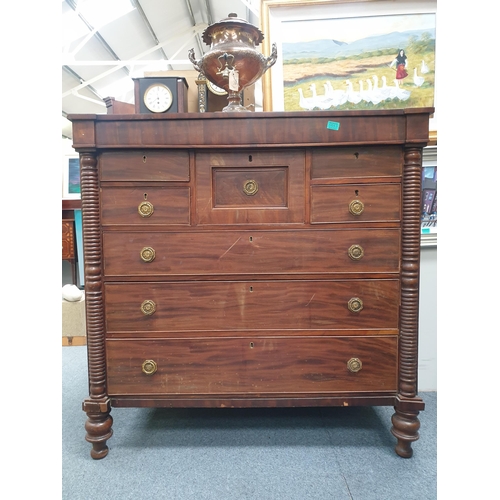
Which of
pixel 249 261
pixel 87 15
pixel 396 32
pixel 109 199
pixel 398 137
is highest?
pixel 87 15

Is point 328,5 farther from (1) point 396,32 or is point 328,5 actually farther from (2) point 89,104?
(2) point 89,104

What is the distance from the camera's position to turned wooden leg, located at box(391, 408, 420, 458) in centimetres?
111

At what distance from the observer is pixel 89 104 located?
19.1 feet

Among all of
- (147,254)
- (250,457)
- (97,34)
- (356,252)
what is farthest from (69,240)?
(97,34)

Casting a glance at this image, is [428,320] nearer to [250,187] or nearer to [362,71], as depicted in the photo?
[250,187]

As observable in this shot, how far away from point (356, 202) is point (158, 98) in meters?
0.95

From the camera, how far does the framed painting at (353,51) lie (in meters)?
1.51

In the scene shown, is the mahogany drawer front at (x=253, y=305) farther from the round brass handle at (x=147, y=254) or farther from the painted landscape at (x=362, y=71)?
the painted landscape at (x=362, y=71)

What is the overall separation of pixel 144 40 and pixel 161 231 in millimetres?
3968

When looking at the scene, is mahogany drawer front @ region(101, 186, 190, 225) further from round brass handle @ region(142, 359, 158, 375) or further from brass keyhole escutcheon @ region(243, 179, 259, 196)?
round brass handle @ region(142, 359, 158, 375)

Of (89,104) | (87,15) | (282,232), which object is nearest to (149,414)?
(282,232)

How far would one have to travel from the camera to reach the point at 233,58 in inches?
45.9

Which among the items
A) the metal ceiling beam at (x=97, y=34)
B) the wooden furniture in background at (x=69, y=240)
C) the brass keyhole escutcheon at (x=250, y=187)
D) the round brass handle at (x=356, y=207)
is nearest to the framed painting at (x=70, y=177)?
the wooden furniture in background at (x=69, y=240)

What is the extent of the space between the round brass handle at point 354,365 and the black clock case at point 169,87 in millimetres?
1232
